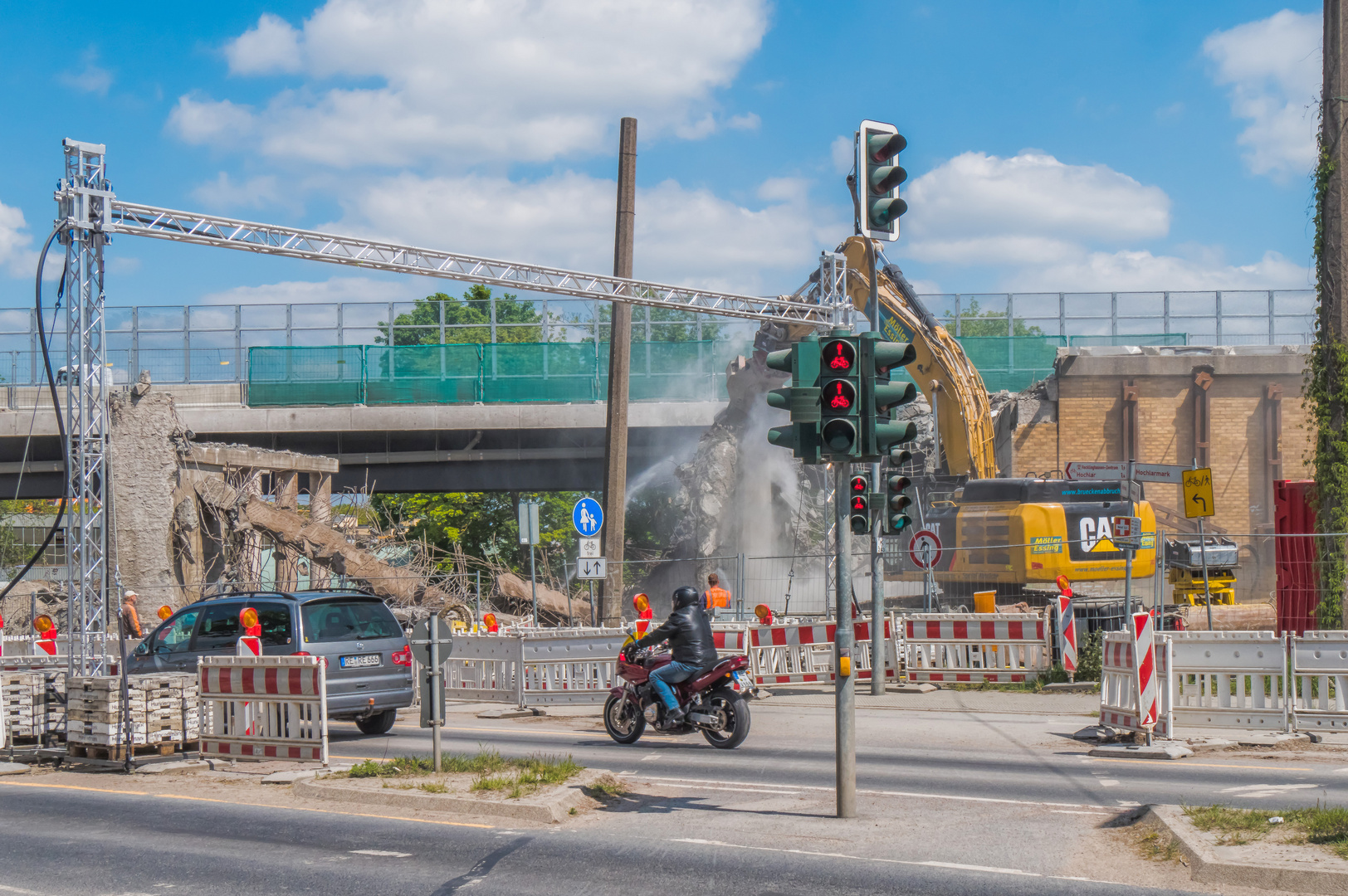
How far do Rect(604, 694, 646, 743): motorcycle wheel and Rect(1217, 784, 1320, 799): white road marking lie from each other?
5681mm

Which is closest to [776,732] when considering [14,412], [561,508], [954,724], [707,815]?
[954,724]

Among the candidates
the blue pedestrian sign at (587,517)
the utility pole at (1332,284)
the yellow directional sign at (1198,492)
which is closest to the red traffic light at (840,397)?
the utility pole at (1332,284)

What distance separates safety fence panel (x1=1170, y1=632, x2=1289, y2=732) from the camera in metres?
12.5

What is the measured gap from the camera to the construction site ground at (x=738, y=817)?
697 centimetres

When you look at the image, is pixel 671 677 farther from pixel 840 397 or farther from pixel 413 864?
pixel 413 864

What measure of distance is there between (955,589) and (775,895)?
1823cm

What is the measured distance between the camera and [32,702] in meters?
13.0

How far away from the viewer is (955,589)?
2395 cm

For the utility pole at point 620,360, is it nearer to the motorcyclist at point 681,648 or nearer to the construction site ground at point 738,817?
the construction site ground at point 738,817

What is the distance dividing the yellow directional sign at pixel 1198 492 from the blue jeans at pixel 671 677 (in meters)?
9.32

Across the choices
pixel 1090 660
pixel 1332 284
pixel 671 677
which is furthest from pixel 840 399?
pixel 1090 660

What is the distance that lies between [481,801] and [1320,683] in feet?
28.7

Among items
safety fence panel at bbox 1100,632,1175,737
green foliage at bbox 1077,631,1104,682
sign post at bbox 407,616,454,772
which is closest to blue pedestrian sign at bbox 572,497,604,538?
green foliage at bbox 1077,631,1104,682

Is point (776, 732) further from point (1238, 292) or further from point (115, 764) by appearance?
point (1238, 292)
